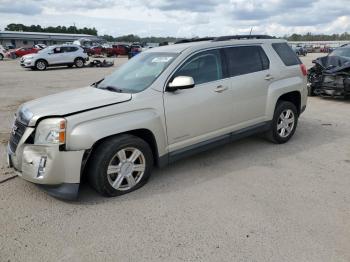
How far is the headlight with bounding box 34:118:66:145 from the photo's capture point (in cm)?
350

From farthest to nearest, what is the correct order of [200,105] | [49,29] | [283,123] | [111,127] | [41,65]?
1. [49,29]
2. [41,65]
3. [283,123]
4. [200,105]
5. [111,127]

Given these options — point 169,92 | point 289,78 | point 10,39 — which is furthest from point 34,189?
point 10,39

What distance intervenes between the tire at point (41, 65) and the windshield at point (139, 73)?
65.4 ft

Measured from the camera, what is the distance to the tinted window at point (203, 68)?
4.42m

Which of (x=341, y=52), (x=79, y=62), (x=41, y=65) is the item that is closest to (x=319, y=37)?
(x=79, y=62)

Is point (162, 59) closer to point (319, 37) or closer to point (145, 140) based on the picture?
point (145, 140)

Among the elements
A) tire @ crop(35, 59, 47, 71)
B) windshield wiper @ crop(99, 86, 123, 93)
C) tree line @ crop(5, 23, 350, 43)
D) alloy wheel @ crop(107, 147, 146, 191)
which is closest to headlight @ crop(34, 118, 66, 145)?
alloy wheel @ crop(107, 147, 146, 191)

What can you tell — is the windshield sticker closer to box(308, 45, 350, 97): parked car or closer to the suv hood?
the suv hood

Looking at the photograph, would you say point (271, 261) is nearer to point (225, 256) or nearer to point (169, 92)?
point (225, 256)

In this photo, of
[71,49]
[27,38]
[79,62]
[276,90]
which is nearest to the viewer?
[276,90]

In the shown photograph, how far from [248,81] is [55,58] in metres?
21.4

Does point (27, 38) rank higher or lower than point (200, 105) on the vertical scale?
higher

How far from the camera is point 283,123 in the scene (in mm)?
5770

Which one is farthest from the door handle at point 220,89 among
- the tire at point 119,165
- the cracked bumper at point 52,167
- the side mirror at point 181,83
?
the cracked bumper at point 52,167
